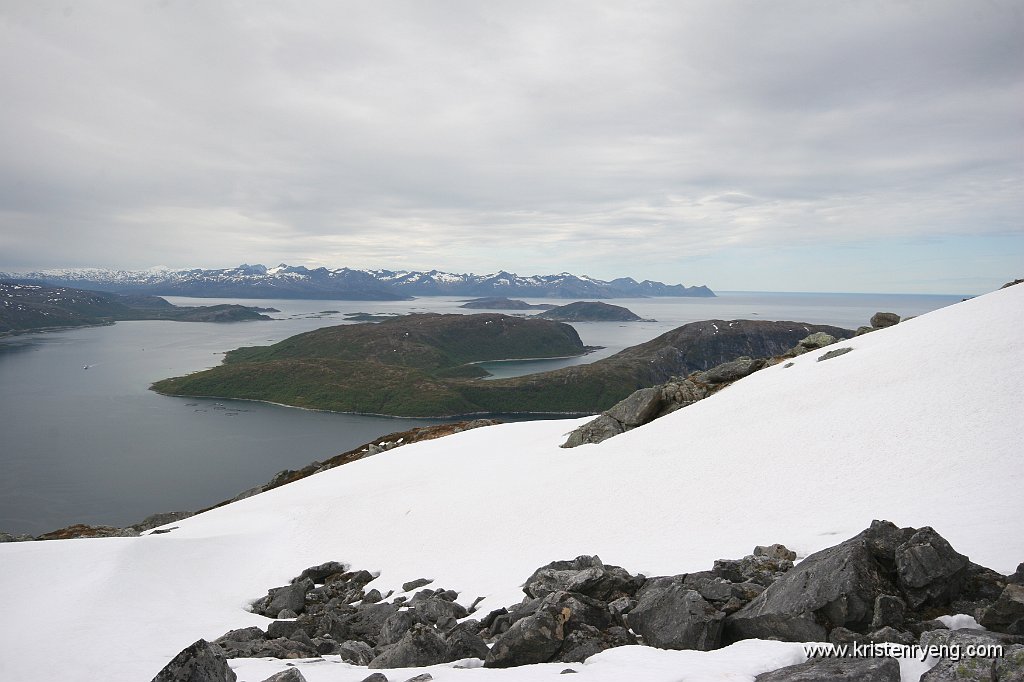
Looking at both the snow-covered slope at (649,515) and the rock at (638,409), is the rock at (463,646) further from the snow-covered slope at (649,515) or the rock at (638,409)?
the rock at (638,409)

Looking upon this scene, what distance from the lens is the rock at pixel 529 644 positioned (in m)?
10.6

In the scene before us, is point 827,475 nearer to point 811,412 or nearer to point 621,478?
point 811,412

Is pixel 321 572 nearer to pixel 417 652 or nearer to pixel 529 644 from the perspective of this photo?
pixel 417 652

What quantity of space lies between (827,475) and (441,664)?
13312mm

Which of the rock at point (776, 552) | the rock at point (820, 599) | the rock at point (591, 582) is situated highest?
the rock at point (820, 599)

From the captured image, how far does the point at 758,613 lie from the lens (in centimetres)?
1004

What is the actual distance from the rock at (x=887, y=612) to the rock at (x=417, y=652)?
327 inches

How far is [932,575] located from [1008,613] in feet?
4.08

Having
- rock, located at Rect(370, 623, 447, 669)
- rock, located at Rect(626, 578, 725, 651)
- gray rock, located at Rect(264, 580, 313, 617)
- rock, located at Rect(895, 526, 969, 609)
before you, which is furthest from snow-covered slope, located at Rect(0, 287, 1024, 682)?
rock, located at Rect(895, 526, 969, 609)

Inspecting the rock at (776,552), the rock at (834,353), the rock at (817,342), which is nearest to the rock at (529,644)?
the rock at (776,552)

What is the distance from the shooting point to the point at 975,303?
2930 cm

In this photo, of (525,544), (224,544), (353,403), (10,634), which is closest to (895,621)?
(525,544)

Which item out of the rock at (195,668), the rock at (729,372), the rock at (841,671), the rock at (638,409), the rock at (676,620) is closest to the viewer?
the rock at (841,671)

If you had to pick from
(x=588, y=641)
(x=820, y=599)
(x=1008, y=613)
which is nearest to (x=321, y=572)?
(x=588, y=641)
